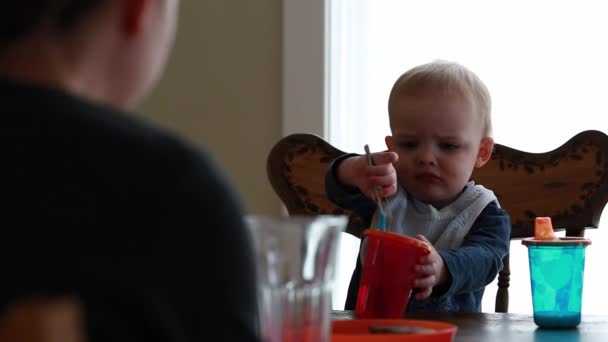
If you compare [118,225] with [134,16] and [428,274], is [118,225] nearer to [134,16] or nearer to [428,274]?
[134,16]

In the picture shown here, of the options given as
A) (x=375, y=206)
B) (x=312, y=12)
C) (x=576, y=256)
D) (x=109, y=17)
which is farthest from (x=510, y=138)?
(x=109, y=17)

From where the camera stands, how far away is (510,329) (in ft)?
4.03

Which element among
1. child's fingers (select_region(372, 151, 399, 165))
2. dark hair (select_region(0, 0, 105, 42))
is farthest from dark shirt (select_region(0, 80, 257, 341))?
child's fingers (select_region(372, 151, 399, 165))

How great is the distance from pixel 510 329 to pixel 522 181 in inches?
27.3

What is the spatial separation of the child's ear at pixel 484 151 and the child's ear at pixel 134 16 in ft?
3.92

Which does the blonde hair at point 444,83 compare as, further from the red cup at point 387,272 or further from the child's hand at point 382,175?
the red cup at point 387,272

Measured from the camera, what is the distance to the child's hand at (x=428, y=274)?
1.32 meters

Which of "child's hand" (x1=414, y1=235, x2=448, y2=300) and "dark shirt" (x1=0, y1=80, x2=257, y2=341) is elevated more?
"dark shirt" (x1=0, y1=80, x2=257, y2=341)

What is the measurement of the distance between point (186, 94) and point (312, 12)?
1.36 ft

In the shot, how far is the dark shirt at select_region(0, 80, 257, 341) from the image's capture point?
1.70 feet

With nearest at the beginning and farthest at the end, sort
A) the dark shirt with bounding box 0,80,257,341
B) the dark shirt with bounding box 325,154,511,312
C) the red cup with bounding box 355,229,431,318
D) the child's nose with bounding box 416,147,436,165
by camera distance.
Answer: the dark shirt with bounding box 0,80,257,341 < the red cup with bounding box 355,229,431,318 < the dark shirt with bounding box 325,154,511,312 < the child's nose with bounding box 416,147,436,165

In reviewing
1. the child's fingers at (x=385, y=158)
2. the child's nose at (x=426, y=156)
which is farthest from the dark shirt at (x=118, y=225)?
the child's nose at (x=426, y=156)

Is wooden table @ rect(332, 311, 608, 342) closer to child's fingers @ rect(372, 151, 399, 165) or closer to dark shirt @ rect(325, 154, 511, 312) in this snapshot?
dark shirt @ rect(325, 154, 511, 312)

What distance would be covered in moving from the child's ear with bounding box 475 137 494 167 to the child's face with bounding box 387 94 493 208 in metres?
0.09
